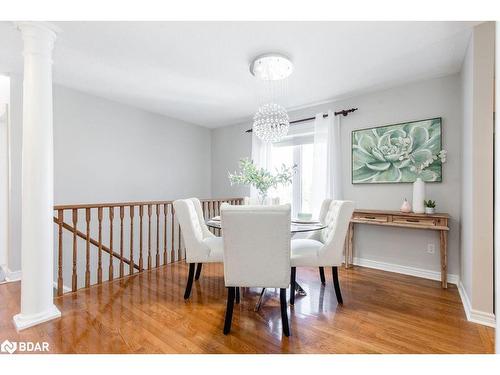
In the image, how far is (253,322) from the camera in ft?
6.53

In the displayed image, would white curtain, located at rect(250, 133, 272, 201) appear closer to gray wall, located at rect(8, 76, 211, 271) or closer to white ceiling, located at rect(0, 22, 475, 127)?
white ceiling, located at rect(0, 22, 475, 127)

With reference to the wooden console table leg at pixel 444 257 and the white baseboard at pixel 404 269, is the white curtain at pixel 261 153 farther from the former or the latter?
the wooden console table leg at pixel 444 257

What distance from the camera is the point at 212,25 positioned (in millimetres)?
2055

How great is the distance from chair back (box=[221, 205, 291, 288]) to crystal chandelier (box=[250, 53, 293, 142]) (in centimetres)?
148

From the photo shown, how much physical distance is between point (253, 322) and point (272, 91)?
2851 mm

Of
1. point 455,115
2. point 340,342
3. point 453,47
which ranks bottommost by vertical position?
point 340,342

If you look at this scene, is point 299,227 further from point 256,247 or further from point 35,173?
point 35,173

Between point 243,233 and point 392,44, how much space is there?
6.97 ft

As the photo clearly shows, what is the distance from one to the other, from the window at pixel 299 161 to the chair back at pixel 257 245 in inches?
92.5

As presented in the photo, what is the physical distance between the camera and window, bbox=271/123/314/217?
13.6ft

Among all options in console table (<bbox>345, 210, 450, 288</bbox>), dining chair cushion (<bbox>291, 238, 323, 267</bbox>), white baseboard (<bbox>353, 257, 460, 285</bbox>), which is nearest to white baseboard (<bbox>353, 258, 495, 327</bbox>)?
white baseboard (<bbox>353, 257, 460, 285</bbox>)

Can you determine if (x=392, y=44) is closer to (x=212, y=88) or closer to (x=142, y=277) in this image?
(x=212, y=88)

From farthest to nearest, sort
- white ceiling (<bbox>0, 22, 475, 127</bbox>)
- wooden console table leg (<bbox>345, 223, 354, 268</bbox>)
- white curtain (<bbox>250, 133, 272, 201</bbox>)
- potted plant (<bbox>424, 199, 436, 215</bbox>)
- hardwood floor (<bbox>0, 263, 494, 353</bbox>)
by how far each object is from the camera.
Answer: white curtain (<bbox>250, 133, 272, 201</bbox>) < wooden console table leg (<bbox>345, 223, 354, 268</bbox>) < potted plant (<bbox>424, 199, 436, 215</bbox>) < white ceiling (<bbox>0, 22, 475, 127</bbox>) < hardwood floor (<bbox>0, 263, 494, 353</bbox>)
